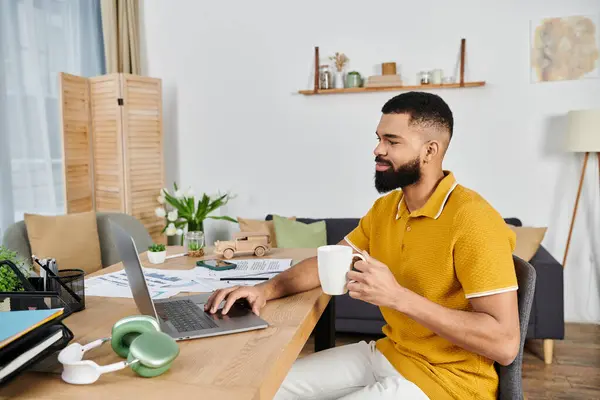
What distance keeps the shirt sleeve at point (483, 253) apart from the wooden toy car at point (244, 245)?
0.86m

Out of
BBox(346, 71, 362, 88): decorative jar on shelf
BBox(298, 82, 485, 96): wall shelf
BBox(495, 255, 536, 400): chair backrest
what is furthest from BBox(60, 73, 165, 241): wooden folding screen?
BBox(495, 255, 536, 400): chair backrest

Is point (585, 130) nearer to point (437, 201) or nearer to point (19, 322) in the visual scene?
point (437, 201)

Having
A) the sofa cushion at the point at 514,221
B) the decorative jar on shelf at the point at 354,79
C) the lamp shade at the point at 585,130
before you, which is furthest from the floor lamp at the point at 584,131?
the decorative jar on shelf at the point at 354,79

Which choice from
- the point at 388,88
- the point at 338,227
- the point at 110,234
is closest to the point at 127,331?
the point at 110,234

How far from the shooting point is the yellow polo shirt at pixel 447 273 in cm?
119

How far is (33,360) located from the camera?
2.77 feet

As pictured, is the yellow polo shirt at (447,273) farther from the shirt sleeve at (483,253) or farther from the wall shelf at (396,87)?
the wall shelf at (396,87)

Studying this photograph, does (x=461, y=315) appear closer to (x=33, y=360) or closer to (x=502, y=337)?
(x=502, y=337)

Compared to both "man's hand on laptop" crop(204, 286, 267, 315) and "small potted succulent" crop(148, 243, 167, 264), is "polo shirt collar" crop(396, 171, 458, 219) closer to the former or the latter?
"man's hand on laptop" crop(204, 286, 267, 315)

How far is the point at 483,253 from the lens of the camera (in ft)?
3.91

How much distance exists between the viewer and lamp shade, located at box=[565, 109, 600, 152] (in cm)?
315

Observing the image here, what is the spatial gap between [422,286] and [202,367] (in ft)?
2.04

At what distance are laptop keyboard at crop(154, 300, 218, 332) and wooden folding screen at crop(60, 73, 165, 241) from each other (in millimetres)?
2516

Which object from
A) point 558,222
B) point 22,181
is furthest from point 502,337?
point 22,181
